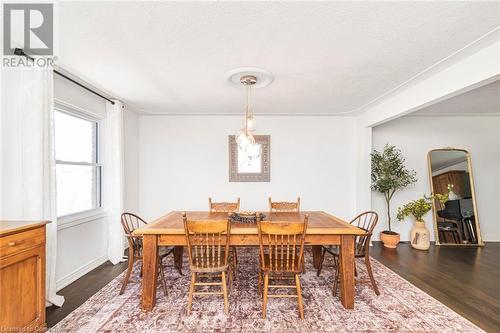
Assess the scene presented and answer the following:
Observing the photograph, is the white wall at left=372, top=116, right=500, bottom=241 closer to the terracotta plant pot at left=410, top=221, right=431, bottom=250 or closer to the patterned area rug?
the terracotta plant pot at left=410, top=221, right=431, bottom=250

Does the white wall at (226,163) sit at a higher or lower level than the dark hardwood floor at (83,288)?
higher

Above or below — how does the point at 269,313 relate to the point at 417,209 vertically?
A: below

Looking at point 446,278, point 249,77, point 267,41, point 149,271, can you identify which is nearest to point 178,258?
point 149,271

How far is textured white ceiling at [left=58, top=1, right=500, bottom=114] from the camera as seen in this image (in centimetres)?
159

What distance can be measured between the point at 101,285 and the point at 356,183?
14.4 feet

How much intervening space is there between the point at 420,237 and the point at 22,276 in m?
5.33

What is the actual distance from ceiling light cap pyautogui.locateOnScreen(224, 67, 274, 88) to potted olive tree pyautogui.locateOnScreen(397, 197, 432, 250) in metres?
3.60

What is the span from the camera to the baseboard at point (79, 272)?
264cm

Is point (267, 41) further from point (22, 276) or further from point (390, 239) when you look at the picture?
point (390, 239)

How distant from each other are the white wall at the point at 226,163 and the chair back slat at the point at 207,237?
2.27m

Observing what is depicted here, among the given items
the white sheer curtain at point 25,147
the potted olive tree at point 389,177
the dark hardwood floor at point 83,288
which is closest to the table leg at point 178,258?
the dark hardwood floor at point 83,288

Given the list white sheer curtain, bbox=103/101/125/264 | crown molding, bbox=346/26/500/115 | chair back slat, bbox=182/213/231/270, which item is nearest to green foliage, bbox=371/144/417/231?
crown molding, bbox=346/26/500/115

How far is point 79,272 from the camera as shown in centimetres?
294

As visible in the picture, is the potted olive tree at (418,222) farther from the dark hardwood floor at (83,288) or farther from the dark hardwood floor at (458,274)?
the dark hardwood floor at (83,288)
